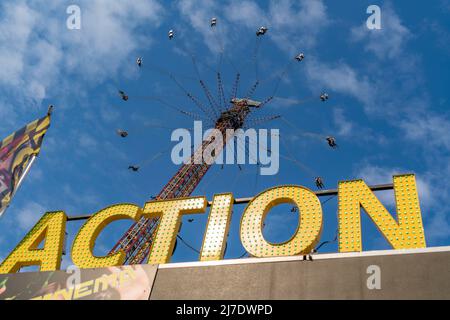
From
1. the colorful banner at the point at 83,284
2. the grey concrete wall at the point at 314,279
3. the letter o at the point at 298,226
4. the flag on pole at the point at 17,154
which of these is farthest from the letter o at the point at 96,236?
the letter o at the point at 298,226

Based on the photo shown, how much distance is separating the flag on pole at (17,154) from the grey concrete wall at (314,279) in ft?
27.7

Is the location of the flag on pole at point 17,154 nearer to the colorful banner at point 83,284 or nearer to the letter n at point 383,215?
the colorful banner at point 83,284

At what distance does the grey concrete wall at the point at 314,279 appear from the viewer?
12695 mm

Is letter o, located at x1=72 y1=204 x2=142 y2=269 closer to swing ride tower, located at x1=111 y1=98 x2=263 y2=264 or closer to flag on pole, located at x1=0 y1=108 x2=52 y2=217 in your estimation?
flag on pole, located at x1=0 y1=108 x2=52 y2=217

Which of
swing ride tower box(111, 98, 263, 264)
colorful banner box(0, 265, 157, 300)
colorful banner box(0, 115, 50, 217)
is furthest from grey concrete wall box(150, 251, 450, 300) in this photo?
swing ride tower box(111, 98, 263, 264)

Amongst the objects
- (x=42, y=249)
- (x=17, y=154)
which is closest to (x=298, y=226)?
(x=42, y=249)

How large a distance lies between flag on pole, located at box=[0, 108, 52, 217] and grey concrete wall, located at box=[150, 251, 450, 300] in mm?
8451

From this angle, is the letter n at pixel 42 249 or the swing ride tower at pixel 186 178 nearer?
the letter n at pixel 42 249

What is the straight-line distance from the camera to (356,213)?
15273 millimetres

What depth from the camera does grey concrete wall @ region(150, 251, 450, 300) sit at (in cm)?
1270

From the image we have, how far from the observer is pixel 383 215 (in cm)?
1493
